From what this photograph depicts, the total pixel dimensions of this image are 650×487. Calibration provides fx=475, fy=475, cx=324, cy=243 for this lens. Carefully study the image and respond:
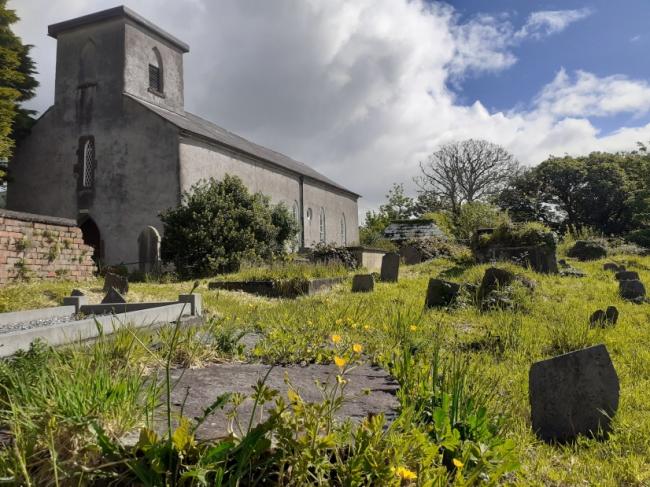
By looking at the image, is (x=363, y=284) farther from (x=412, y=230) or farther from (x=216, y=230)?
(x=412, y=230)

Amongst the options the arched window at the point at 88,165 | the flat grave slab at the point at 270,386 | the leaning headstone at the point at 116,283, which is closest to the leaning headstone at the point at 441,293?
the flat grave slab at the point at 270,386

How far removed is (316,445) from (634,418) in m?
3.11

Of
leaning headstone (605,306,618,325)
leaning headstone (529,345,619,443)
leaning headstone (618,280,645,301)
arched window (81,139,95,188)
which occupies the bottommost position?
leaning headstone (529,345,619,443)

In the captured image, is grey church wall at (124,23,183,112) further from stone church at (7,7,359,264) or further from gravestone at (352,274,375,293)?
gravestone at (352,274,375,293)

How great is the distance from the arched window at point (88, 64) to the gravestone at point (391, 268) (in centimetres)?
1640

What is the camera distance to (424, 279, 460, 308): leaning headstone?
815 centimetres

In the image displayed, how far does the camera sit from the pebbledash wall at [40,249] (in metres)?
12.7

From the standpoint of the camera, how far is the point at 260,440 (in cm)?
193

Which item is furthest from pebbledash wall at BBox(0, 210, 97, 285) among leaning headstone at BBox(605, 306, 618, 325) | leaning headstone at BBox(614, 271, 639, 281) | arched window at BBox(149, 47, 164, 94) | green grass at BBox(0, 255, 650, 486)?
leaning headstone at BBox(614, 271, 639, 281)

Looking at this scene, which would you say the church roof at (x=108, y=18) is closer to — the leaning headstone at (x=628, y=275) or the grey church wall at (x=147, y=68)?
the grey church wall at (x=147, y=68)

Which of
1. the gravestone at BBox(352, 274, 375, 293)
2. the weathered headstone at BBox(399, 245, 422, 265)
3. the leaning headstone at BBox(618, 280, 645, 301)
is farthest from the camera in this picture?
the weathered headstone at BBox(399, 245, 422, 265)

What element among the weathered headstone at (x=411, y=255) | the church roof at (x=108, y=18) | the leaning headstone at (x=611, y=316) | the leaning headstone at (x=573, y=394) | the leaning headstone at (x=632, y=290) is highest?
the church roof at (x=108, y=18)

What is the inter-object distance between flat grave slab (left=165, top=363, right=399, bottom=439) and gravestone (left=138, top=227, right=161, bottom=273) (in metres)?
15.2

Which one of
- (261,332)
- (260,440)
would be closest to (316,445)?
A: (260,440)
